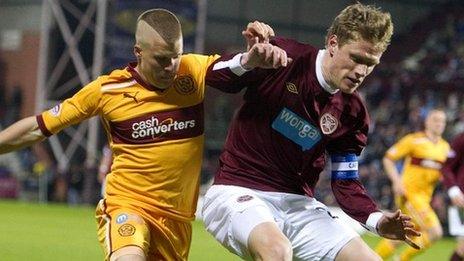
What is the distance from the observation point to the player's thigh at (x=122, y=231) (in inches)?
207

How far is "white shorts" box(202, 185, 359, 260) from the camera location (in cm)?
543

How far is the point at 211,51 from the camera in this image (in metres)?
29.3

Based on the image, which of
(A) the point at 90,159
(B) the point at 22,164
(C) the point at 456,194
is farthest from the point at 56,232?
(B) the point at 22,164

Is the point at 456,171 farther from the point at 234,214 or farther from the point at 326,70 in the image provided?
the point at 234,214

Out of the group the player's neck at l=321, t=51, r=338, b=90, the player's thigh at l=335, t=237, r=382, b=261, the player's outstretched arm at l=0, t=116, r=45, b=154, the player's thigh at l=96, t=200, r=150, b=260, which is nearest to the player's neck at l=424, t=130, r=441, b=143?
the player's neck at l=321, t=51, r=338, b=90

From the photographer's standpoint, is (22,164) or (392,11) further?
(392,11)

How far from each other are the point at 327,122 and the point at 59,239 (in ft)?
27.9

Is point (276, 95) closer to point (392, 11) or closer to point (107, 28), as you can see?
point (107, 28)

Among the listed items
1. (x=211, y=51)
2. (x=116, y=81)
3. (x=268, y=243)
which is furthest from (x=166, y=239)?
(x=211, y=51)

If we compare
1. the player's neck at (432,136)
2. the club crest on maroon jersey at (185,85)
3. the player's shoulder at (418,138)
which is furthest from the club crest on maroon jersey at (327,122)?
the player's neck at (432,136)

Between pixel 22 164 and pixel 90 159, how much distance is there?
3.91 m

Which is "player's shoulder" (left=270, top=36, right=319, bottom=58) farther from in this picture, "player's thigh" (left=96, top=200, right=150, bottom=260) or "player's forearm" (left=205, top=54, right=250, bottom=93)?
"player's thigh" (left=96, top=200, right=150, bottom=260)

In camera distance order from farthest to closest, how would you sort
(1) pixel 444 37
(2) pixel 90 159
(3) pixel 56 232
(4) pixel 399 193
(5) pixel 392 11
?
(5) pixel 392 11
(1) pixel 444 37
(2) pixel 90 159
(3) pixel 56 232
(4) pixel 399 193

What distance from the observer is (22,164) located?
→ 26469 millimetres
